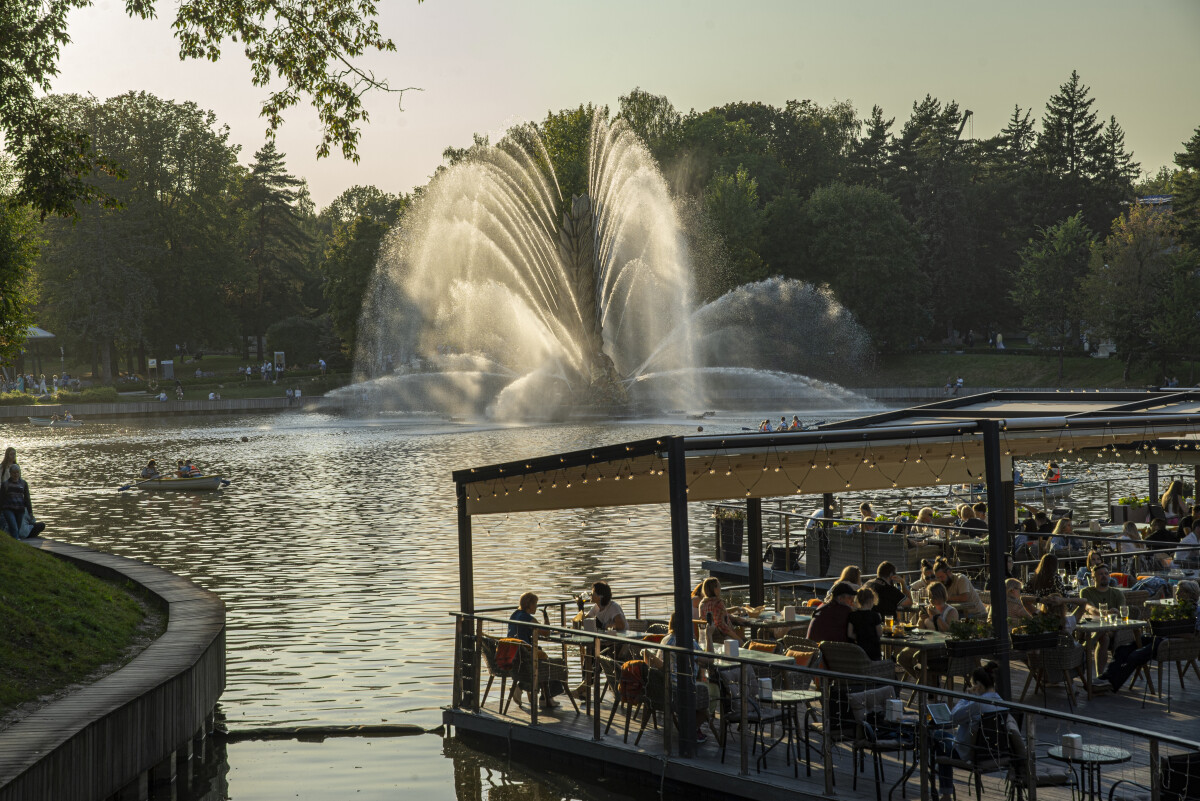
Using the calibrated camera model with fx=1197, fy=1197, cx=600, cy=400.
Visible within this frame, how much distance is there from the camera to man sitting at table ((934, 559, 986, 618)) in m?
15.6

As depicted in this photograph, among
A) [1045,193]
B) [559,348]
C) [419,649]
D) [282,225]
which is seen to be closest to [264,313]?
[282,225]

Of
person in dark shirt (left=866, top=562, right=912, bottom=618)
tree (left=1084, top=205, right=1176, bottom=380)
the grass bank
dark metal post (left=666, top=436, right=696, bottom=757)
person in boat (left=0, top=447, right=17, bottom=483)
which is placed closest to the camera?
dark metal post (left=666, top=436, right=696, bottom=757)

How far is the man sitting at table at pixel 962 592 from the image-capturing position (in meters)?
15.6

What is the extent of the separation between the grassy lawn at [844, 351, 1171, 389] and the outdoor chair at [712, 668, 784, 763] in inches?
3131

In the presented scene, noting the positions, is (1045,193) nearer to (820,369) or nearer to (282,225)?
(820,369)

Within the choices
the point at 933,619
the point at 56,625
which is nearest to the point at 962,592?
the point at 933,619

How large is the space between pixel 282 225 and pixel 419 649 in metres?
125

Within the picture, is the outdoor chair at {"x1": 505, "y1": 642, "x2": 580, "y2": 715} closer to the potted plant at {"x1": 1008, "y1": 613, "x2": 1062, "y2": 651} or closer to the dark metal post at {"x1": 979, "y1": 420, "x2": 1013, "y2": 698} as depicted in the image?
the dark metal post at {"x1": 979, "y1": 420, "x2": 1013, "y2": 698}

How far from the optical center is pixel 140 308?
10356 cm

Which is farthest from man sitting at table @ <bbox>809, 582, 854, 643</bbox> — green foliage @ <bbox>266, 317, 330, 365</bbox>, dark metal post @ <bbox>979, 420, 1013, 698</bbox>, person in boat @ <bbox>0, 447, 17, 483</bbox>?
green foliage @ <bbox>266, 317, 330, 365</bbox>

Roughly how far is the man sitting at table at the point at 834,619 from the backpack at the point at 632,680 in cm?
189

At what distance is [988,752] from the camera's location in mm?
10180

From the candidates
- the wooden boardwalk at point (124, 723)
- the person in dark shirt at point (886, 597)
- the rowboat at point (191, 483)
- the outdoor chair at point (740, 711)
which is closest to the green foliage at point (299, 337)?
the rowboat at point (191, 483)

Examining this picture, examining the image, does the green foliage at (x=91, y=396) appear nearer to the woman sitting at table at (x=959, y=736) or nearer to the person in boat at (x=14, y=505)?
the person in boat at (x=14, y=505)
